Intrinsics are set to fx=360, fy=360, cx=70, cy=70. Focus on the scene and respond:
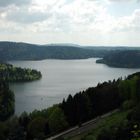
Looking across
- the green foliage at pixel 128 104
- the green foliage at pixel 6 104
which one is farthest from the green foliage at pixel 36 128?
the green foliage at pixel 6 104

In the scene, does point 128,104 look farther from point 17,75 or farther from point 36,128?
point 17,75

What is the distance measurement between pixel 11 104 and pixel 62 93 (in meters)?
19.3

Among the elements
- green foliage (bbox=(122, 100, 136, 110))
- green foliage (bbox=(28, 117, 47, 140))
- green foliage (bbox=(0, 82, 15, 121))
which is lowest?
green foliage (bbox=(0, 82, 15, 121))

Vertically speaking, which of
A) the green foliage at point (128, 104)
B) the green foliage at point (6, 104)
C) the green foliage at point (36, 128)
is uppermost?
the green foliage at point (128, 104)

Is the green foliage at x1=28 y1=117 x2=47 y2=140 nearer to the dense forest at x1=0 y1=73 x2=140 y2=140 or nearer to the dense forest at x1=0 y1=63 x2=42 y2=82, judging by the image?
the dense forest at x1=0 y1=73 x2=140 y2=140

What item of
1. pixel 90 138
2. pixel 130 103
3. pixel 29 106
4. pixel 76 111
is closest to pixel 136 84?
pixel 130 103

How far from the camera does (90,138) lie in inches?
1182

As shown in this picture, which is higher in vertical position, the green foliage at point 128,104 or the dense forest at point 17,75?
the green foliage at point 128,104

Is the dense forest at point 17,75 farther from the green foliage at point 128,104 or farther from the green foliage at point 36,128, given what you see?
the green foliage at point 36,128

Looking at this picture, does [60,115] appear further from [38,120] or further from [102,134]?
[102,134]

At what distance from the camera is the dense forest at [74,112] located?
38.7 meters

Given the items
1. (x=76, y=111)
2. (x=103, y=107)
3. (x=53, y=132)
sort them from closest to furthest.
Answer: (x=53, y=132) < (x=76, y=111) < (x=103, y=107)

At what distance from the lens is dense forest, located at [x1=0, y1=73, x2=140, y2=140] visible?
38.7 metres

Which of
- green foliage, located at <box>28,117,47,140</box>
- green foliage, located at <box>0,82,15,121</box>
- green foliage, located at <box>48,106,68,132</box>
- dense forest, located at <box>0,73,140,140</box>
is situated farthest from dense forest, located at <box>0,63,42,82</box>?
green foliage, located at <box>28,117,47,140</box>
